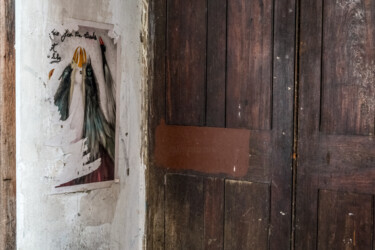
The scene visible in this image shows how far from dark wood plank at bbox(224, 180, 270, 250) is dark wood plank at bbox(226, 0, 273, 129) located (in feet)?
0.90

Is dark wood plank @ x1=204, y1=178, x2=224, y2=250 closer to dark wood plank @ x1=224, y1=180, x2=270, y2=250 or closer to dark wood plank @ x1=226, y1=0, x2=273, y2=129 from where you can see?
dark wood plank @ x1=224, y1=180, x2=270, y2=250

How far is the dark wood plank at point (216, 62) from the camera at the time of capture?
7.05 ft

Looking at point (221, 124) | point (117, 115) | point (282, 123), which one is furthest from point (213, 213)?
point (117, 115)

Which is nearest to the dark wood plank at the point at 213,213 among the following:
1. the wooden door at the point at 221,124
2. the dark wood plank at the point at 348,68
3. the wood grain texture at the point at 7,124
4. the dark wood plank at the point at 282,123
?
the wooden door at the point at 221,124

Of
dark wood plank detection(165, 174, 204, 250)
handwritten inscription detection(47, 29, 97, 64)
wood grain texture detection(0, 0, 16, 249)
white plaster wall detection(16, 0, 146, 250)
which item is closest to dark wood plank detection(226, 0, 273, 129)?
dark wood plank detection(165, 174, 204, 250)

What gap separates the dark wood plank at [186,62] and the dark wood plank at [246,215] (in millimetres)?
371

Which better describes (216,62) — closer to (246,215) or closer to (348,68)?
(348,68)

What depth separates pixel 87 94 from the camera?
2.19m

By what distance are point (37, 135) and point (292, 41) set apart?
1.14 metres

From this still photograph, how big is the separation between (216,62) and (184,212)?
2.43 ft

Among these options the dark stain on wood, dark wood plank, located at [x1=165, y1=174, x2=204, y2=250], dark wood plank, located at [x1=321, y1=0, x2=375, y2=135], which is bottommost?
dark wood plank, located at [x1=165, y1=174, x2=204, y2=250]

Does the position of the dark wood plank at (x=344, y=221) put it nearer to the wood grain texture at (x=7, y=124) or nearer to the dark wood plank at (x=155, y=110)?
the dark wood plank at (x=155, y=110)

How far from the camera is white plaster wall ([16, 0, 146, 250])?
1.96 meters

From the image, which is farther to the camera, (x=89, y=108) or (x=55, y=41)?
(x=89, y=108)
